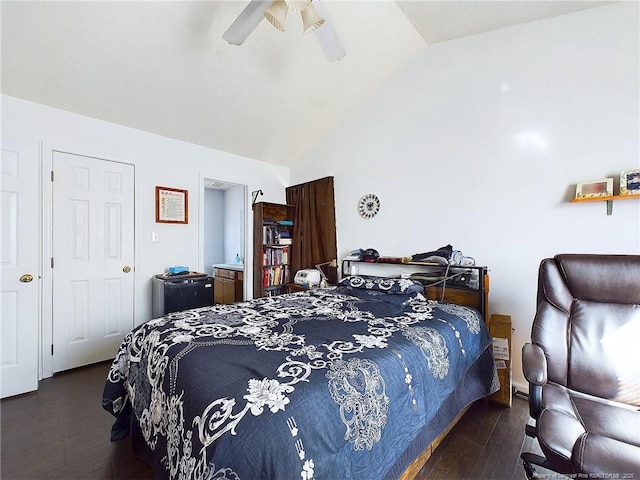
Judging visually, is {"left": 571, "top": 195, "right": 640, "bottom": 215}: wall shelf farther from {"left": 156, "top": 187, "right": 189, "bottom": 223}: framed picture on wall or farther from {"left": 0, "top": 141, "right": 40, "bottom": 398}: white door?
{"left": 0, "top": 141, "right": 40, "bottom": 398}: white door

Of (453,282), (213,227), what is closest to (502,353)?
(453,282)

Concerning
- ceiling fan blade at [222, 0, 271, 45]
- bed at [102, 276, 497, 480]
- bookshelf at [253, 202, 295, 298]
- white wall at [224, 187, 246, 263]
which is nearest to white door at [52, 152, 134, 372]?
bookshelf at [253, 202, 295, 298]

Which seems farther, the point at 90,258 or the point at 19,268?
the point at 90,258

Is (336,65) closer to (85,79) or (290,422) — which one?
(85,79)

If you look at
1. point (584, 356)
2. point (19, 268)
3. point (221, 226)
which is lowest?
point (584, 356)

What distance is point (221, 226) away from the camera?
19.1 ft

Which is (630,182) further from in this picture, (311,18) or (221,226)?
(221,226)

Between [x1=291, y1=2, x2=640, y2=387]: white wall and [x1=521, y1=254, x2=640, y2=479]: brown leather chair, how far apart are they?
31.8 inches

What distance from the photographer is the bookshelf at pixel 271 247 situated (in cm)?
388

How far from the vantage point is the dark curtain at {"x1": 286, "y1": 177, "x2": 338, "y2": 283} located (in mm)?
3818

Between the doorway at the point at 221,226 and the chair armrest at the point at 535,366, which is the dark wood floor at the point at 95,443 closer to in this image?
the chair armrest at the point at 535,366

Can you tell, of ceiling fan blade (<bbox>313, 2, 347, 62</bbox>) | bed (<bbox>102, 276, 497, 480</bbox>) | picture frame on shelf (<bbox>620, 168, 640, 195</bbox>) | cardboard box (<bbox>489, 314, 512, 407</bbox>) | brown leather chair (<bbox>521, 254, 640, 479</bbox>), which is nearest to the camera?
bed (<bbox>102, 276, 497, 480</bbox>)

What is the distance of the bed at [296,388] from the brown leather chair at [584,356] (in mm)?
424

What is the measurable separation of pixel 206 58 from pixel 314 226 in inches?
87.4
